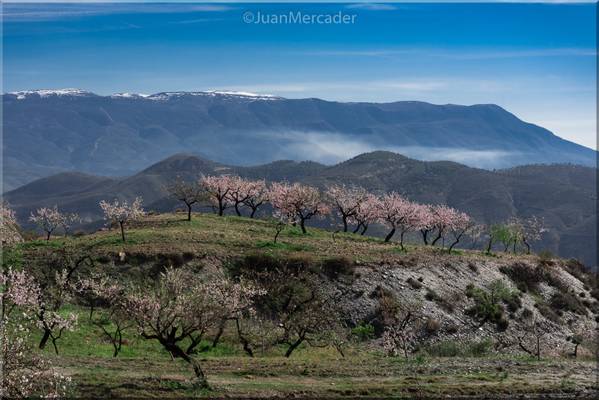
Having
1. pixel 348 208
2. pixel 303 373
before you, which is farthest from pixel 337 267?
pixel 303 373

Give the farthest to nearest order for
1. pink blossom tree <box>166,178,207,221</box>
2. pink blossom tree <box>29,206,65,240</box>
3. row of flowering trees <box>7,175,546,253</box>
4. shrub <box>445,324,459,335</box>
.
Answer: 1. row of flowering trees <box>7,175,546,253</box>
2. pink blossom tree <box>166,178,207,221</box>
3. pink blossom tree <box>29,206,65,240</box>
4. shrub <box>445,324,459,335</box>

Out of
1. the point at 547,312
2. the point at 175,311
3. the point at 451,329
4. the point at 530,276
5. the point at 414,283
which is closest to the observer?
the point at 175,311

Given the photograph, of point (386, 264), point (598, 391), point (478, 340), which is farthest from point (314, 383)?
point (386, 264)

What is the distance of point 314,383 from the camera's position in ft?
94.8

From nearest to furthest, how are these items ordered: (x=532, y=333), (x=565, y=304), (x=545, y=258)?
A: (x=532, y=333) < (x=565, y=304) < (x=545, y=258)

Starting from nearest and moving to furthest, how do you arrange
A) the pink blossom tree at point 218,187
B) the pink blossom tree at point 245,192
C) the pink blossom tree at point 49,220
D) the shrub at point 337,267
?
1. the shrub at point 337,267
2. the pink blossom tree at point 49,220
3. the pink blossom tree at point 218,187
4. the pink blossom tree at point 245,192

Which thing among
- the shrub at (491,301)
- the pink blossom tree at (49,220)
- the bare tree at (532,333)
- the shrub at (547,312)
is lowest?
the bare tree at (532,333)

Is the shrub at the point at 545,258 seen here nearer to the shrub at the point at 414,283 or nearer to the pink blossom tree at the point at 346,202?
the shrub at the point at 414,283

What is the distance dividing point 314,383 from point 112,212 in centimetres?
4199

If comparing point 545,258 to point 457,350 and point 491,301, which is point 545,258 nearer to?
point 491,301

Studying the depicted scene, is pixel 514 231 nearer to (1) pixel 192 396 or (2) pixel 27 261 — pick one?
(2) pixel 27 261

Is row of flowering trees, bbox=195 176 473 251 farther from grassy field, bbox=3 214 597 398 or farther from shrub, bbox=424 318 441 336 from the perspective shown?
grassy field, bbox=3 214 597 398

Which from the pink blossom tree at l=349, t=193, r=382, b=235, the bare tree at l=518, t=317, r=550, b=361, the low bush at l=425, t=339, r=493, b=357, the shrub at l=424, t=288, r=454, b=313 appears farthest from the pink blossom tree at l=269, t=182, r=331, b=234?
the low bush at l=425, t=339, r=493, b=357

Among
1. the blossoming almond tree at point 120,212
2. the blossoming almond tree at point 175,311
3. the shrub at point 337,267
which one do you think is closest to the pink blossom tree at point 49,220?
the blossoming almond tree at point 120,212
